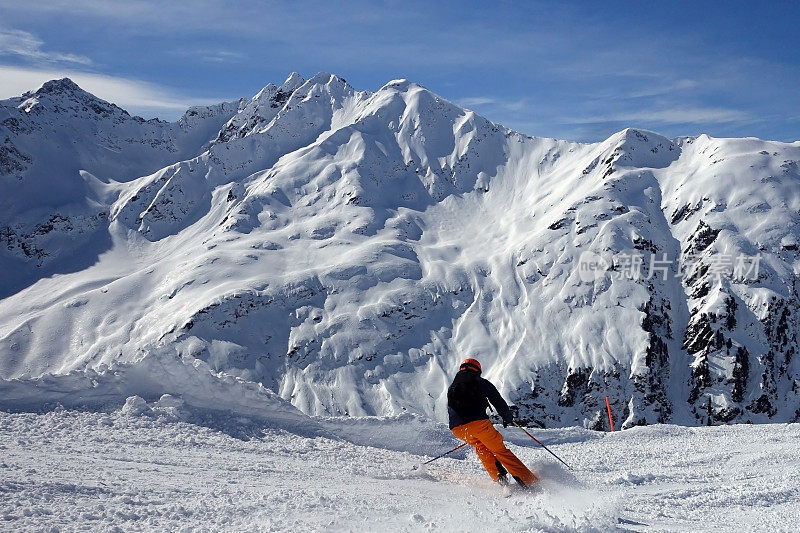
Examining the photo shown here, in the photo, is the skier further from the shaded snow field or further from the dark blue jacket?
the shaded snow field

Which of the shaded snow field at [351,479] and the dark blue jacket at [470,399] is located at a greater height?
the dark blue jacket at [470,399]

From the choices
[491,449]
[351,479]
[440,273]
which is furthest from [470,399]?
[440,273]

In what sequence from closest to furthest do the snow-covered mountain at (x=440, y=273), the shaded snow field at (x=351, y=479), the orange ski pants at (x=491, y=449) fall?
the shaded snow field at (x=351, y=479), the orange ski pants at (x=491, y=449), the snow-covered mountain at (x=440, y=273)

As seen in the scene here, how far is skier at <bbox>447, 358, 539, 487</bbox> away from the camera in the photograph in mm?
8516

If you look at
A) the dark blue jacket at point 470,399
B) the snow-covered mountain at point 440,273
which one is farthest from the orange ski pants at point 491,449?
the snow-covered mountain at point 440,273

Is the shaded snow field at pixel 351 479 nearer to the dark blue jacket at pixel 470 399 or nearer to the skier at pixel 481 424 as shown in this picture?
the skier at pixel 481 424

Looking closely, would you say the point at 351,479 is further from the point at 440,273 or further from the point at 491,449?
the point at 440,273

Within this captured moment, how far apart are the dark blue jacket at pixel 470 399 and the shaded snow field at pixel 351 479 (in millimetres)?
1081

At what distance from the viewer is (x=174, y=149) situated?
629 ft

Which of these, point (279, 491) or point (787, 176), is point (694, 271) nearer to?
point (787, 176)

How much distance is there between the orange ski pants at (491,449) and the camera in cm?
849

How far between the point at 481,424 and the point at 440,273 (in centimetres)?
10710

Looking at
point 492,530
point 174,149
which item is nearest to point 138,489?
point 492,530

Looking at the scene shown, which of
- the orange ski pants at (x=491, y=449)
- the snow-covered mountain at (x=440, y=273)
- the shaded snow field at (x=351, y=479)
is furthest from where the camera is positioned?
the snow-covered mountain at (x=440, y=273)
